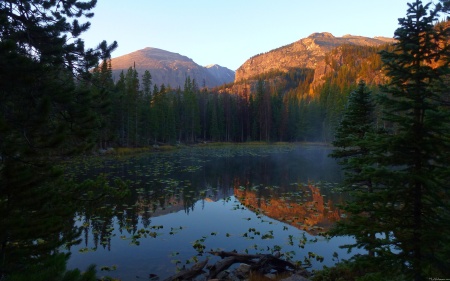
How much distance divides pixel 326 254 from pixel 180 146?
62.4 meters

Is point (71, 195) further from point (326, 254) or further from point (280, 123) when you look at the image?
point (280, 123)

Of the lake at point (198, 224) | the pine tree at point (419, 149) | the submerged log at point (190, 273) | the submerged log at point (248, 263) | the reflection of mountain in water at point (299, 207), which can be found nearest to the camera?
the pine tree at point (419, 149)

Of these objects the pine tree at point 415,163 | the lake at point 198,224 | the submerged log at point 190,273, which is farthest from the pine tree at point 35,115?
the pine tree at point 415,163

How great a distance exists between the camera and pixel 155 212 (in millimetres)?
17734

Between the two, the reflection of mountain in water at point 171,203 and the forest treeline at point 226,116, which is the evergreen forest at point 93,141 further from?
the forest treeline at point 226,116

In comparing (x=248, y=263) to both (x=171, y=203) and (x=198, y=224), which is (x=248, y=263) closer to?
(x=198, y=224)

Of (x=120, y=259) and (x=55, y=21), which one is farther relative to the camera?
A: (x=120, y=259)

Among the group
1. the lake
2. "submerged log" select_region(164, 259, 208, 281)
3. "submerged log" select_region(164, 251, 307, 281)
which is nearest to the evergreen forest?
"submerged log" select_region(164, 251, 307, 281)

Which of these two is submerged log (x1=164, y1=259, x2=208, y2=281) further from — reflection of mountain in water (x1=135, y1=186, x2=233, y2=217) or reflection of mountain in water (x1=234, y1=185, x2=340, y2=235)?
reflection of mountain in water (x1=135, y1=186, x2=233, y2=217)

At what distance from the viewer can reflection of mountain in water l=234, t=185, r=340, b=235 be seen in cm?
1642

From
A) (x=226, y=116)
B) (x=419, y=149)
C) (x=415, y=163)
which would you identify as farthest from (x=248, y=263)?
(x=226, y=116)

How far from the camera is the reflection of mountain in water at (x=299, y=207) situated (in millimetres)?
16422

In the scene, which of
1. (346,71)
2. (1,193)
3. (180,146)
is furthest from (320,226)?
(346,71)

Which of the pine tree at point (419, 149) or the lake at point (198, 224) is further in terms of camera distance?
the lake at point (198, 224)
